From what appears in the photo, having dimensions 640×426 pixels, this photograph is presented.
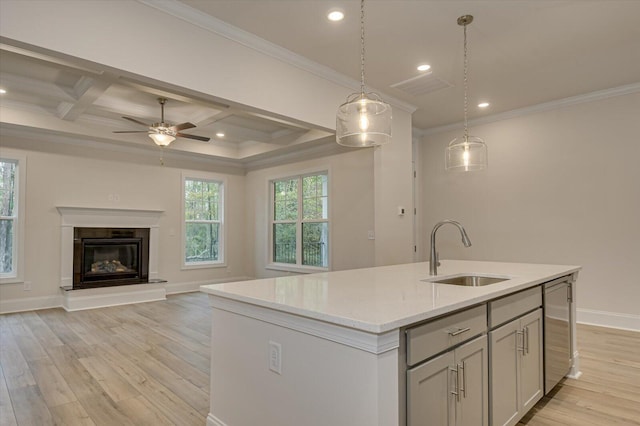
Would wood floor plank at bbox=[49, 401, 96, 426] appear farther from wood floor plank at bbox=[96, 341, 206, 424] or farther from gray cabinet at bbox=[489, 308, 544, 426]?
gray cabinet at bbox=[489, 308, 544, 426]

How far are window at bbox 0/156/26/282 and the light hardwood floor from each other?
985 millimetres

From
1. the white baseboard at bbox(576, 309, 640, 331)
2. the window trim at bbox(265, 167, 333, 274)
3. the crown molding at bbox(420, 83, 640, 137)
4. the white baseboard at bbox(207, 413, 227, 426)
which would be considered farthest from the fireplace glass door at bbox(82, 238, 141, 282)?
the white baseboard at bbox(576, 309, 640, 331)

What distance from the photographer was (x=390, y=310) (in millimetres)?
1506

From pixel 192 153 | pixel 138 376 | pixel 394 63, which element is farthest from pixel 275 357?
pixel 192 153

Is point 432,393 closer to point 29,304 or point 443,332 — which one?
point 443,332

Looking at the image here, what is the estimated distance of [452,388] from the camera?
5.51 feet

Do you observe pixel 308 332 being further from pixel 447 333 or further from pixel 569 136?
pixel 569 136

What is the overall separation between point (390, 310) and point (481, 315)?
68 centimetres

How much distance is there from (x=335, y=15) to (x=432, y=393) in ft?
9.46

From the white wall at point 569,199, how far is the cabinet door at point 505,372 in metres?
3.52

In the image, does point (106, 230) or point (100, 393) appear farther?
point (106, 230)

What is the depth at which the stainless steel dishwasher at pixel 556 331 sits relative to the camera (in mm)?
2594

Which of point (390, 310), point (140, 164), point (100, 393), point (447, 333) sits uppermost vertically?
point (140, 164)

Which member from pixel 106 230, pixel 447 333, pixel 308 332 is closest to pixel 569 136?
pixel 447 333
